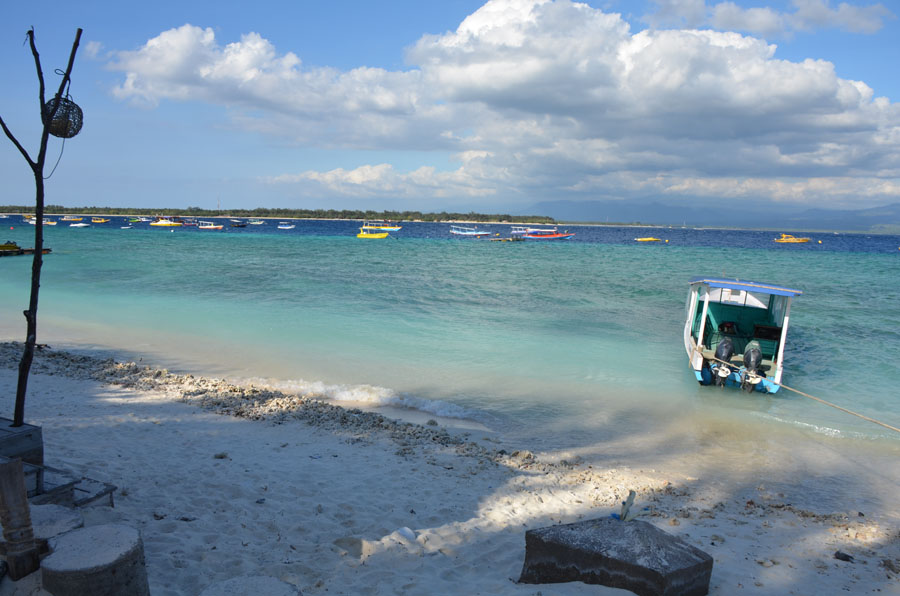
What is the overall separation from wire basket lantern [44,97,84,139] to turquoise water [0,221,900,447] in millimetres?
6143

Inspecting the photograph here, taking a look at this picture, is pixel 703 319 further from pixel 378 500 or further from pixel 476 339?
pixel 378 500

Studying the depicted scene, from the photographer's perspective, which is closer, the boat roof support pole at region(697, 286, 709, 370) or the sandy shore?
the sandy shore

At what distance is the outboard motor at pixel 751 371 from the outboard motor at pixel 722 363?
346 mm

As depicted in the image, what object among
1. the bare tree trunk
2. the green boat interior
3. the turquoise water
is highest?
the bare tree trunk

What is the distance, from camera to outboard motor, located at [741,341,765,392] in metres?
11.4

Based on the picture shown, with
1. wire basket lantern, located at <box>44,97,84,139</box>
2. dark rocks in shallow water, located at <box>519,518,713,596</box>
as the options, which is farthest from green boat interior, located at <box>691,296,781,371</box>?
wire basket lantern, located at <box>44,97,84,139</box>

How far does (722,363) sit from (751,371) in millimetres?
573

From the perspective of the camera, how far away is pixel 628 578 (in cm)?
375

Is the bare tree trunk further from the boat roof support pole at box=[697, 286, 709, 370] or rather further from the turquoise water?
the boat roof support pole at box=[697, 286, 709, 370]

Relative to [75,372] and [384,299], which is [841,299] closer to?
[384,299]

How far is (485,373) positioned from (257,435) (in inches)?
228

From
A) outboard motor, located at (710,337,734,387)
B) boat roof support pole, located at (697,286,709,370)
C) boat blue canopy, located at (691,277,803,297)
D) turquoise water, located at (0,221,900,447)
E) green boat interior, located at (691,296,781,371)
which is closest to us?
turquoise water, located at (0,221,900,447)

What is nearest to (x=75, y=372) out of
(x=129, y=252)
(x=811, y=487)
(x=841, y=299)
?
(x=811, y=487)

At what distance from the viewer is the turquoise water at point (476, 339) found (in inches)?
404
